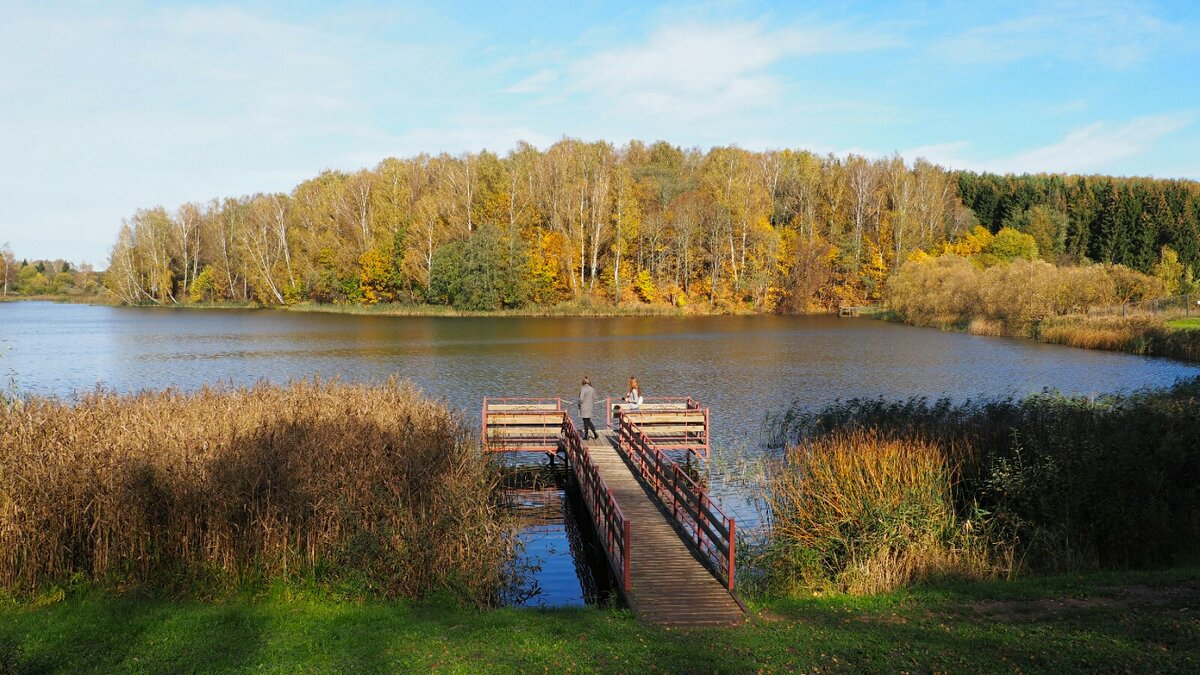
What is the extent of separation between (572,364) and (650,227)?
4428 cm

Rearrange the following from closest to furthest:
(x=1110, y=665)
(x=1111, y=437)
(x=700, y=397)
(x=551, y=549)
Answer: (x=1110, y=665)
(x=1111, y=437)
(x=551, y=549)
(x=700, y=397)

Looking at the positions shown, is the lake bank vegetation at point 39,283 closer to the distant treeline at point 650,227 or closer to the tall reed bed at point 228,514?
the distant treeline at point 650,227

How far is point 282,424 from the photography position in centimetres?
1484

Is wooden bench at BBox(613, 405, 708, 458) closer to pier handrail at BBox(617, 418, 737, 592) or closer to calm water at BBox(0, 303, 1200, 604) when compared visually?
calm water at BBox(0, 303, 1200, 604)

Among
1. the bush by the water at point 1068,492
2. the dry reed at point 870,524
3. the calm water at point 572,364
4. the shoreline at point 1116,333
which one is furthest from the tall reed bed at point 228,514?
the shoreline at point 1116,333

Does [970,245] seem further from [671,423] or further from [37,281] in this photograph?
[37,281]

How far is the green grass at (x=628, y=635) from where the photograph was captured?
857cm

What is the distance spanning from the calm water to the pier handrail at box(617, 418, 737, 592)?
1.96 metres

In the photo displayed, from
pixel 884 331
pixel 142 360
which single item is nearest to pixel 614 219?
pixel 884 331

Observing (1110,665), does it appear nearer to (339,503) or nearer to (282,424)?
(339,503)

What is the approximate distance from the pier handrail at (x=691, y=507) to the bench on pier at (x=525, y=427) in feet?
11.4

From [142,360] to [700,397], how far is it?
2970cm

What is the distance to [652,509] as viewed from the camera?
1551 cm

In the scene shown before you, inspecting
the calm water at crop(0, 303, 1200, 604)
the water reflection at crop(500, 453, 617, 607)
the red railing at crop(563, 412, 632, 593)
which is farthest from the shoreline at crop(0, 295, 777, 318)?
the red railing at crop(563, 412, 632, 593)
